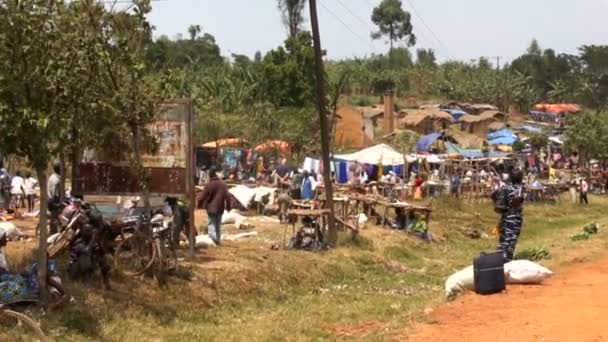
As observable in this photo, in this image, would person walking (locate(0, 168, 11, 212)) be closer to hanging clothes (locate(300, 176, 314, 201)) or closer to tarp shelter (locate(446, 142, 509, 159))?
hanging clothes (locate(300, 176, 314, 201))

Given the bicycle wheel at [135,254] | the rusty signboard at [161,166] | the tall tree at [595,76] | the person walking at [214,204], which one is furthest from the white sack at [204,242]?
the tall tree at [595,76]

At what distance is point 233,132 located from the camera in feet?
156

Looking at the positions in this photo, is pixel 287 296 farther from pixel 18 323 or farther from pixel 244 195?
pixel 244 195

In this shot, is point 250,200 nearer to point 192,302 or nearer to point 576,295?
point 192,302

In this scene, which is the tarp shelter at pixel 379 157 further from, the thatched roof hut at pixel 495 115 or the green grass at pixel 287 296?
the thatched roof hut at pixel 495 115

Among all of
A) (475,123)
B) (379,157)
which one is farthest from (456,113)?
(379,157)

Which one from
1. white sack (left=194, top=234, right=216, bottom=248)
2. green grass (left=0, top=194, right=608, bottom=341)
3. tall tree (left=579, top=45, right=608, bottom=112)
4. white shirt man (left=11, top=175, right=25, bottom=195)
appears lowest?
green grass (left=0, top=194, right=608, bottom=341)

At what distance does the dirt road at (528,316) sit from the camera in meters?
9.48

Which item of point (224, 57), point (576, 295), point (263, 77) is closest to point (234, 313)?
point (576, 295)

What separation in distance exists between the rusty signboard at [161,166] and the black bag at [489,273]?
18.2 feet

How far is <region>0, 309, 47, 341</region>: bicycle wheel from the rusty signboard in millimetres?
4799

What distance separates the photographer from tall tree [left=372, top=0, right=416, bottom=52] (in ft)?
390

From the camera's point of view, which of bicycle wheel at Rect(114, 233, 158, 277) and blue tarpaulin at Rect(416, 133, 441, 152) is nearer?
bicycle wheel at Rect(114, 233, 158, 277)

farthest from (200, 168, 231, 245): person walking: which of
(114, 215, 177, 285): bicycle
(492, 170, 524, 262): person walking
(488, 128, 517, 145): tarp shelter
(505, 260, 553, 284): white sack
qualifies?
(488, 128, 517, 145): tarp shelter
